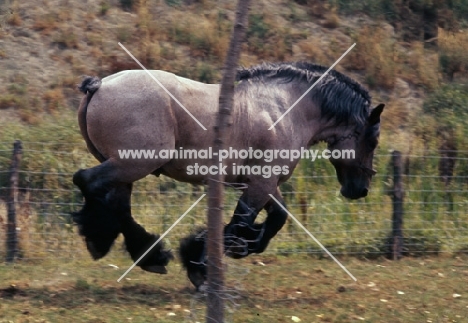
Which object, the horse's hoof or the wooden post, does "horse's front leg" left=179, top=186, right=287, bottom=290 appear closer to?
the horse's hoof

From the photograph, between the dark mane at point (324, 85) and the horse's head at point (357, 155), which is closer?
the dark mane at point (324, 85)

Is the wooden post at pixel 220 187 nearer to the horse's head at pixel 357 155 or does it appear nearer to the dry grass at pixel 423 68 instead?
the horse's head at pixel 357 155

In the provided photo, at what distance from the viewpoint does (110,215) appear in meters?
6.85

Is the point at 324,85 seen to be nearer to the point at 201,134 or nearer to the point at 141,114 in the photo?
the point at 201,134

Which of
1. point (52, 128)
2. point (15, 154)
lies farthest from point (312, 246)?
point (52, 128)

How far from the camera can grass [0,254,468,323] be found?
6285 millimetres

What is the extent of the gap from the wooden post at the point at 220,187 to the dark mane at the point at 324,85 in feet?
8.67

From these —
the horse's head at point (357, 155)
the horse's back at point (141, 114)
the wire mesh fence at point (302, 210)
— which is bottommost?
the wire mesh fence at point (302, 210)

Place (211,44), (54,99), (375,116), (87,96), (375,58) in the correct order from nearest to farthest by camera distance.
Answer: (87,96), (375,116), (54,99), (211,44), (375,58)

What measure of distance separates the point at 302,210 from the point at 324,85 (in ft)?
8.48

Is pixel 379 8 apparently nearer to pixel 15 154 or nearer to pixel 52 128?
pixel 52 128

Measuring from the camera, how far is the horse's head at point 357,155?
303 inches

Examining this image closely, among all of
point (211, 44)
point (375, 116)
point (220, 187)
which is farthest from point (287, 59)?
point (220, 187)

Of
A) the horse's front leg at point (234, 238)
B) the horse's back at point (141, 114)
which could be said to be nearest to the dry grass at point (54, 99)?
the horse's back at point (141, 114)
